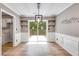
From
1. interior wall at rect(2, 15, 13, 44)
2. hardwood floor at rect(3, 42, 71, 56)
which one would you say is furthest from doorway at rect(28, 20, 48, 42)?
hardwood floor at rect(3, 42, 71, 56)

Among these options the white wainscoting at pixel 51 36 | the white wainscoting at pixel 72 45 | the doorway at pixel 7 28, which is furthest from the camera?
the white wainscoting at pixel 51 36

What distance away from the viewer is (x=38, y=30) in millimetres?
11516

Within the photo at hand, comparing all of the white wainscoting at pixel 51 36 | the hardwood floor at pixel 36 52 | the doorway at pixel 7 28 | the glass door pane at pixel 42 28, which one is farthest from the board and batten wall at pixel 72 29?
the doorway at pixel 7 28

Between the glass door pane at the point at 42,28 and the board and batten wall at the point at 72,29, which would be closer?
the board and batten wall at the point at 72,29

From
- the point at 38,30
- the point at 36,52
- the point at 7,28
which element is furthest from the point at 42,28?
the point at 36,52

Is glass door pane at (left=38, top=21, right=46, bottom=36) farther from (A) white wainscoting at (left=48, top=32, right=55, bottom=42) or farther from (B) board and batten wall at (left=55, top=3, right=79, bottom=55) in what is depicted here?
(B) board and batten wall at (left=55, top=3, right=79, bottom=55)

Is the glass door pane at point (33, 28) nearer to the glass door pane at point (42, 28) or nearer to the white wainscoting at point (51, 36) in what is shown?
the glass door pane at point (42, 28)

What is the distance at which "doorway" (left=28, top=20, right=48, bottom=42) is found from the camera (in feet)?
37.7

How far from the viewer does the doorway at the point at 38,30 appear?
37.7 feet

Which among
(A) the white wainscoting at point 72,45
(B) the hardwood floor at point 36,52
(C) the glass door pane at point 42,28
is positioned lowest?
(B) the hardwood floor at point 36,52

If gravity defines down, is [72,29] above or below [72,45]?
above

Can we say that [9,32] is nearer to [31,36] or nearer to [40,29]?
[31,36]

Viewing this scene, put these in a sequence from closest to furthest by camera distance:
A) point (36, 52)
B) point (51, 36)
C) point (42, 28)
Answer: point (36, 52)
point (51, 36)
point (42, 28)

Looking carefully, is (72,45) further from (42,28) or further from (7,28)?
(7,28)
